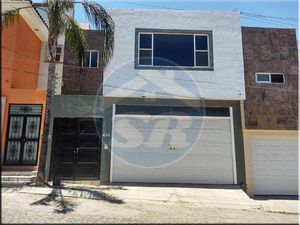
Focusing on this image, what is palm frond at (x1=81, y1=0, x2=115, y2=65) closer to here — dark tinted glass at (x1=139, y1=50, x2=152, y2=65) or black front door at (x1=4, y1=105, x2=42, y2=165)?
dark tinted glass at (x1=139, y1=50, x2=152, y2=65)

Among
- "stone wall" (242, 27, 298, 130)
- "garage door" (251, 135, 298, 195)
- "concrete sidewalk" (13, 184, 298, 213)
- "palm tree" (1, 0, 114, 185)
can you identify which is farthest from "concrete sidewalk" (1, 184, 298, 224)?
"stone wall" (242, 27, 298, 130)

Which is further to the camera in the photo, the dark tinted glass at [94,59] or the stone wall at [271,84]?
the stone wall at [271,84]

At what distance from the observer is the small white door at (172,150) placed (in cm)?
1177

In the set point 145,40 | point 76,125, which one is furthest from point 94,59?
point 76,125

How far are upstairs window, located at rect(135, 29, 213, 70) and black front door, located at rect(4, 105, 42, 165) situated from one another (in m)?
4.95

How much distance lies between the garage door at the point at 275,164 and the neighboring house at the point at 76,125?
6622 millimetres

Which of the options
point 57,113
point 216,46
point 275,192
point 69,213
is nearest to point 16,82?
point 57,113

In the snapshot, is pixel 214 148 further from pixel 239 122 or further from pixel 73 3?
pixel 73 3

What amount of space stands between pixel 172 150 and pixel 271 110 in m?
4.98

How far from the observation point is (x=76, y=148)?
38.6 feet

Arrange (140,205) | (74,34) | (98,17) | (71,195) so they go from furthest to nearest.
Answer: (98,17), (74,34), (71,195), (140,205)

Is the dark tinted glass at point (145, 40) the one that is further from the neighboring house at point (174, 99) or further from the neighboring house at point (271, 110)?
the neighboring house at point (271, 110)

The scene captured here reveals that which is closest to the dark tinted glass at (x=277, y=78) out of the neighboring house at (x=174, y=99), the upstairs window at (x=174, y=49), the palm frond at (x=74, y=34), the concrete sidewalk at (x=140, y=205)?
the neighboring house at (x=174, y=99)

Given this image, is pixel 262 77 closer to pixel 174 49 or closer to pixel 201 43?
pixel 201 43
